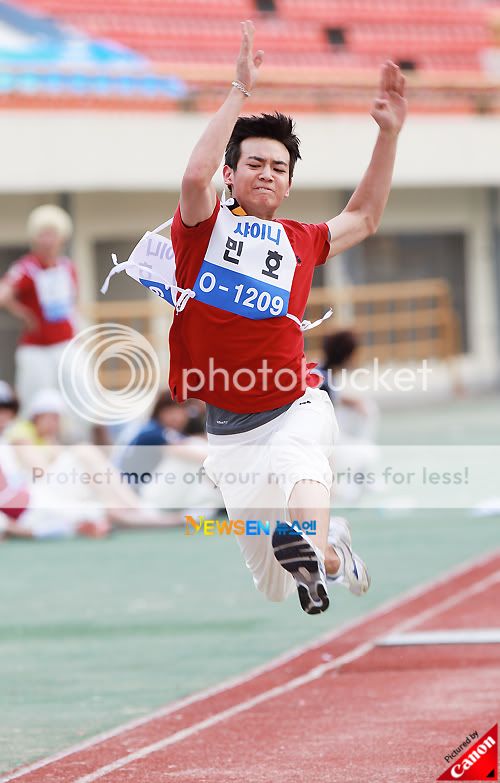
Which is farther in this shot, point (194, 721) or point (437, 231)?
point (437, 231)

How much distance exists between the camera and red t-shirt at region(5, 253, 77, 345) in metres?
11.7

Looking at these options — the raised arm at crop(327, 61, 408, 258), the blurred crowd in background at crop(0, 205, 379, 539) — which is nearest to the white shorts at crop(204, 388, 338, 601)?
the raised arm at crop(327, 61, 408, 258)

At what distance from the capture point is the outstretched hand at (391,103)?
5.04 metres

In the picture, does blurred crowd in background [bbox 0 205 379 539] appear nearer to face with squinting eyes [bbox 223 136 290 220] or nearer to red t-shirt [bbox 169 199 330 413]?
red t-shirt [bbox 169 199 330 413]

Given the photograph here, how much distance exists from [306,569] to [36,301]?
7.55m

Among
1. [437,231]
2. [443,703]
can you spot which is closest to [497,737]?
[443,703]

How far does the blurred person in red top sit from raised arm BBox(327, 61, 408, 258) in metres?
6.52

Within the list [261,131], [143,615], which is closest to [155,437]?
[143,615]

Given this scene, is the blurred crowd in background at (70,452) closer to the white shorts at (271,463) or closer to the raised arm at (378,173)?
the raised arm at (378,173)

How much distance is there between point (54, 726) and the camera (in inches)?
225

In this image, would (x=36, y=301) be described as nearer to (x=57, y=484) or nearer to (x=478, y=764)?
(x=57, y=484)

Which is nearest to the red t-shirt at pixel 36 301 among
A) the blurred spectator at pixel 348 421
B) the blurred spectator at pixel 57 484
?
the blurred spectator at pixel 57 484

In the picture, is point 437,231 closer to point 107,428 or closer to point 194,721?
point 107,428

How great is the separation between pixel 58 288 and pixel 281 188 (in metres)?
7.16
